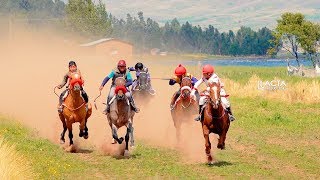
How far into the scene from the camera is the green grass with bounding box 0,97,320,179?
16.4m

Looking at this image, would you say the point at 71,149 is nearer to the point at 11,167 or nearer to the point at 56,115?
the point at 11,167

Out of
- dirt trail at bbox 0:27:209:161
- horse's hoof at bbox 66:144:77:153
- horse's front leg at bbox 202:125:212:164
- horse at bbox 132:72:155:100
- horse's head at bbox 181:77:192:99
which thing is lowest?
dirt trail at bbox 0:27:209:161

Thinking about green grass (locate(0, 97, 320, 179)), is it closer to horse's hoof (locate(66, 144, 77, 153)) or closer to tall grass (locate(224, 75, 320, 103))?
horse's hoof (locate(66, 144, 77, 153))

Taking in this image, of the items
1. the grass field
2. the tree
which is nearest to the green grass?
the grass field

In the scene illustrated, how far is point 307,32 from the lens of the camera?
81.6 meters

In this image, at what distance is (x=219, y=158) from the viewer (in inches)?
749

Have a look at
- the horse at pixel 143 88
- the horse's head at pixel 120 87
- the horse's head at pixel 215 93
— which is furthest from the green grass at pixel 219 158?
the horse at pixel 143 88

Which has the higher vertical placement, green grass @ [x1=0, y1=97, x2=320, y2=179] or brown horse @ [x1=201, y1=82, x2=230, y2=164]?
brown horse @ [x1=201, y1=82, x2=230, y2=164]

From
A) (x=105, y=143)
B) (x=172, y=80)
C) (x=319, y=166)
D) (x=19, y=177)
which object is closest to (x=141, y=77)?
(x=172, y=80)

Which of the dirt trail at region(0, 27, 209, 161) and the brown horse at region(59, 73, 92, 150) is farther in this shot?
the dirt trail at region(0, 27, 209, 161)

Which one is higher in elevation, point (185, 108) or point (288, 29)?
point (288, 29)

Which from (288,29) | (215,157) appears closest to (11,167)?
(215,157)

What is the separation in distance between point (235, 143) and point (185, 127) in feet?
7.77

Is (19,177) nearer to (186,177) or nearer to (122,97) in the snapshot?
(186,177)
